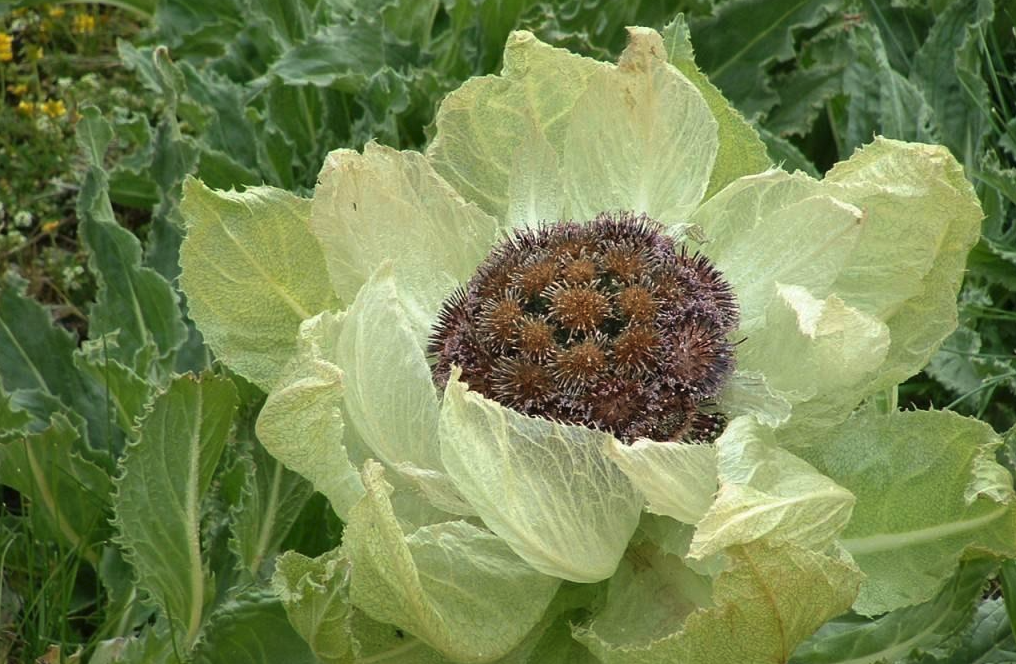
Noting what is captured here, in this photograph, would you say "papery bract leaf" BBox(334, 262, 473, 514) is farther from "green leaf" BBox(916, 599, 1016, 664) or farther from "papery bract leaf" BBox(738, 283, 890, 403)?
"green leaf" BBox(916, 599, 1016, 664)

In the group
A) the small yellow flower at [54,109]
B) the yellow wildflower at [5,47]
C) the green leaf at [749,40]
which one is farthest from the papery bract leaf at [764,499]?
the yellow wildflower at [5,47]

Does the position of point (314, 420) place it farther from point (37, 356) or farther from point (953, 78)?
point (953, 78)

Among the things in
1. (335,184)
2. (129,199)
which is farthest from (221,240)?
(129,199)

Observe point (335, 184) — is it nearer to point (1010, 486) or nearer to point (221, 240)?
point (221, 240)

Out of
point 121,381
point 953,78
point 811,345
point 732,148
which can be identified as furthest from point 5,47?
point 811,345

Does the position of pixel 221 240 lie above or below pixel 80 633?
above

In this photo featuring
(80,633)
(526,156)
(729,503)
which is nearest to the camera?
(729,503)
